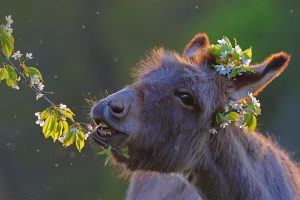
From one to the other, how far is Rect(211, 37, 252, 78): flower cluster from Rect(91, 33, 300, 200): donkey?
0.06 meters

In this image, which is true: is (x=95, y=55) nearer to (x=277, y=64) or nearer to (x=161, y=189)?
(x=161, y=189)

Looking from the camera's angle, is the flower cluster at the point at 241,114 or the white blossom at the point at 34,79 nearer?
the white blossom at the point at 34,79

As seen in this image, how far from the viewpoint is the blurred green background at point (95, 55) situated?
1509cm

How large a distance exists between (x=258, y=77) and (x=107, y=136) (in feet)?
3.03

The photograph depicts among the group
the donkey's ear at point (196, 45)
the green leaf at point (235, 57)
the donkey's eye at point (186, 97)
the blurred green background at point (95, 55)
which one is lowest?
the donkey's eye at point (186, 97)

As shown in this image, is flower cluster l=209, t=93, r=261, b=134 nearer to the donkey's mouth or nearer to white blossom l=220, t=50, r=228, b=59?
white blossom l=220, t=50, r=228, b=59

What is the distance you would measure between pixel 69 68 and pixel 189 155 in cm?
1320

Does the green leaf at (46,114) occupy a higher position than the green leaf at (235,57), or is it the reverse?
the green leaf at (235,57)

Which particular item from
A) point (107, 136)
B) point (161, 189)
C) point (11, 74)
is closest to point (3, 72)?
point (11, 74)

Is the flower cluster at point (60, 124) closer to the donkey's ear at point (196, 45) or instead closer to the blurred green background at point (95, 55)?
the donkey's ear at point (196, 45)

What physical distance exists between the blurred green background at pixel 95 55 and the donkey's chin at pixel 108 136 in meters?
9.26

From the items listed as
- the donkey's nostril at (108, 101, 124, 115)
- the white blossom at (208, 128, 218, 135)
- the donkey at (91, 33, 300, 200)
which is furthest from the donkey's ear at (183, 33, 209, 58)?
the donkey's nostril at (108, 101, 124, 115)

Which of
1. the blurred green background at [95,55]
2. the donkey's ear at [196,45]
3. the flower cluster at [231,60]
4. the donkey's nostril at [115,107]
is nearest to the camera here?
the donkey's nostril at [115,107]

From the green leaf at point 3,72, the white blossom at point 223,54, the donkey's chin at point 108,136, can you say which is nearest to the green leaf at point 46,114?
the green leaf at point 3,72
